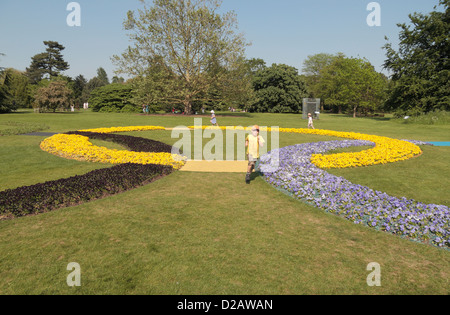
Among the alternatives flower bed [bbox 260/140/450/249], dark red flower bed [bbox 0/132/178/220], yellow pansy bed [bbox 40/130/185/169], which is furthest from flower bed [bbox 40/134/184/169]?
flower bed [bbox 260/140/450/249]

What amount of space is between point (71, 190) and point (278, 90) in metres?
58.8

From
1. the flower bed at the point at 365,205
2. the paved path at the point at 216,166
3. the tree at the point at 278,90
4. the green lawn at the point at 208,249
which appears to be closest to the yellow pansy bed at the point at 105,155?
the paved path at the point at 216,166

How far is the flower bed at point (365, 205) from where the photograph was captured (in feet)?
18.8

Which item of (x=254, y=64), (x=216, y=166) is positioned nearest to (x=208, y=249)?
(x=216, y=166)

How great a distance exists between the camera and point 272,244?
5.25 metres

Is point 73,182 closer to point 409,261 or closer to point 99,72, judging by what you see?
point 409,261

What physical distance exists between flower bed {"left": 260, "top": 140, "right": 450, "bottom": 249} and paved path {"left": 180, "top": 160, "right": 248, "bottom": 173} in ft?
3.93

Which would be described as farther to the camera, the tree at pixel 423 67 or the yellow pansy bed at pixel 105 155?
the tree at pixel 423 67

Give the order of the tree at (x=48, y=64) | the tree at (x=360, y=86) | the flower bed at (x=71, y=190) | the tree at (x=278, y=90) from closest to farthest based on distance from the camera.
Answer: the flower bed at (x=71, y=190)
the tree at (x=360, y=86)
the tree at (x=278, y=90)
the tree at (x=48, y=64)

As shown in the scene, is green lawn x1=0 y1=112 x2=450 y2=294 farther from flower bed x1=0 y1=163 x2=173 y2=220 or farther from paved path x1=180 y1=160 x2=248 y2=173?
paved path x1=180 y1=160 x2=248 y2=173

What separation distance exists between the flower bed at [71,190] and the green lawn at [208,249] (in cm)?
40

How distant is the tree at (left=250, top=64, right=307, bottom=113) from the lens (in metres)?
61.8

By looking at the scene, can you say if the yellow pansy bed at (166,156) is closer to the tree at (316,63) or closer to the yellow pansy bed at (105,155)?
the yellow pansy bed at (105,155)

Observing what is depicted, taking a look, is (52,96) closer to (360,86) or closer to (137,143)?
(137,143)
